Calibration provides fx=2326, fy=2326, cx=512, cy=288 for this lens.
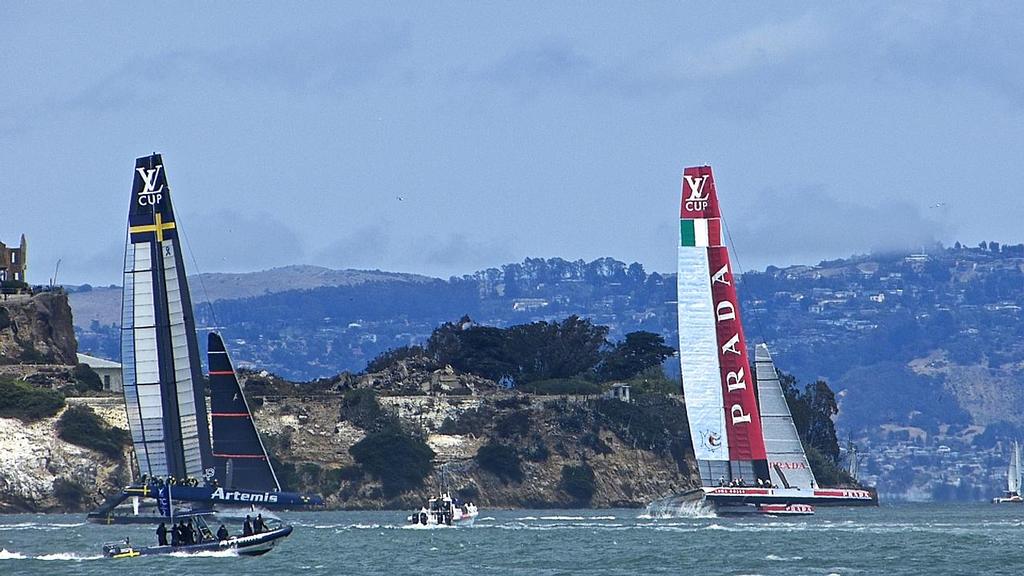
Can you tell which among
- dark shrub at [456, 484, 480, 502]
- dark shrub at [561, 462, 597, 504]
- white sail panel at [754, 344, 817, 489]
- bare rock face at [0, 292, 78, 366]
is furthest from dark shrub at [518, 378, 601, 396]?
white sail panel at [754, 344, 817, 489]

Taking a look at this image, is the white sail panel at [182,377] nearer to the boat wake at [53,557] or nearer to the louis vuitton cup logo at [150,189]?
the louis vuitton cup logo at [150,189]

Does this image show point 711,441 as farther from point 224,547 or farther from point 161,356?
point 224,547

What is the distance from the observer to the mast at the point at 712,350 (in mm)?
118062

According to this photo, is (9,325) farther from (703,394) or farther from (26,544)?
(26,544)

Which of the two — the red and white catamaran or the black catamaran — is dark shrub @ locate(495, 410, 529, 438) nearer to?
the red and white catamaran

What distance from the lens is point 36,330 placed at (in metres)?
174

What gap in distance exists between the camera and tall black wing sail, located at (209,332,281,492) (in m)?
92.9

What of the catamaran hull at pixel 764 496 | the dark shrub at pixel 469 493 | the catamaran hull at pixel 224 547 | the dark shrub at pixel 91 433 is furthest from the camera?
the dark shrub at pixel 469 493

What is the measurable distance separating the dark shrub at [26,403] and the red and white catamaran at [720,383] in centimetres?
5069

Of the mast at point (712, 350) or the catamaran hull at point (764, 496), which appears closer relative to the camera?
the catamaran hull at point (764, 496)

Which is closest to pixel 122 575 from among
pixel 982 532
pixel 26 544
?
pixel 26 544

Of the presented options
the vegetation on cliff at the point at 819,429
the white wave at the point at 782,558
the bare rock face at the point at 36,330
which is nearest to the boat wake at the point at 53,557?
the white wave at the point at 782,558

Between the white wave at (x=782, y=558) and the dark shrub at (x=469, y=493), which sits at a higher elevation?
the dark shrub at (x=469, y=493)

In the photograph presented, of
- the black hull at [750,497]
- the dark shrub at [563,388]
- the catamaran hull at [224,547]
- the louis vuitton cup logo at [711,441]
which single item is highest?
the dark shrub at [563,388]
